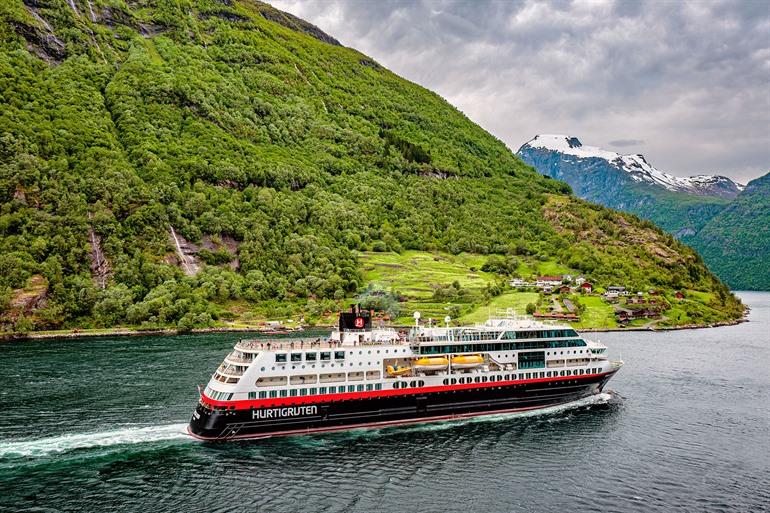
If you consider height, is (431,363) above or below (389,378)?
above

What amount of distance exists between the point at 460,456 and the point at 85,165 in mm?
170349

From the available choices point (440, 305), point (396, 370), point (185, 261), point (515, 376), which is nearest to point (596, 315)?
point (440, 305)

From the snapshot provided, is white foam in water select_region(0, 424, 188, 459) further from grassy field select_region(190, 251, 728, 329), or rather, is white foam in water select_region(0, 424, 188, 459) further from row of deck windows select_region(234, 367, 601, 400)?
grassy field select_region(190, 251, 728, 329)

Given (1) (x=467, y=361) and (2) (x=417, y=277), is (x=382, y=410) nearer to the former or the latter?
(1) (x=467, y=361)

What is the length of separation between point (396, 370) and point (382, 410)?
461cm

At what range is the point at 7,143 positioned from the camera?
166625 millimetres

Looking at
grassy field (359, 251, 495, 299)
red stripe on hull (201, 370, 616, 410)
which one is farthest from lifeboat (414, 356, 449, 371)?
grassy field (359, 251, 495, 299)

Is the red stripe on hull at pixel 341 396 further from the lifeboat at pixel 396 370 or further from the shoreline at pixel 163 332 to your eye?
the shoreline at pixel 163 332

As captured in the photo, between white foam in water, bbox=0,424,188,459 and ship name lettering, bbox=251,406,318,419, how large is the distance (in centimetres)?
803

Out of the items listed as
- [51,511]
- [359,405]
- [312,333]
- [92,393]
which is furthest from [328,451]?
[312,333]

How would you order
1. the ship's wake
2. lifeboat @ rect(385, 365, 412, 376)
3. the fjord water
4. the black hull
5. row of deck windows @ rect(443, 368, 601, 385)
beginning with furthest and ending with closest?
row of deck windows @ rect(443, 368, 601, 385) < lifeboat @ rect(385, 365, 412, 376) < the black hull < the ship's wake < the fjord water

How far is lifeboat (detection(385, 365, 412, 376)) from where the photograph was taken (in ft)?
203

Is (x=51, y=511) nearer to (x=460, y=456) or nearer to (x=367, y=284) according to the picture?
(x=460, y=456)

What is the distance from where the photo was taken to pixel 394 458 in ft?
171
